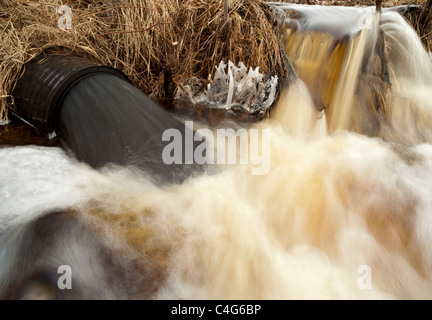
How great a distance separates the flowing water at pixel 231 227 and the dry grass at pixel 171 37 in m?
1.34

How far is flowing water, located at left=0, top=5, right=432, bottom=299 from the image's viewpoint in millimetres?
1581

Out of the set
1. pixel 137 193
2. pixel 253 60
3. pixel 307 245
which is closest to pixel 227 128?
pixel 253 60

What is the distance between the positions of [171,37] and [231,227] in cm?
243

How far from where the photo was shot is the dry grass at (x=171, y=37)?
334 centimetres

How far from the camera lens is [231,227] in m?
1.93

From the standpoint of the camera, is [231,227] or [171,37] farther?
[171,37]

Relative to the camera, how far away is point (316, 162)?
256cm

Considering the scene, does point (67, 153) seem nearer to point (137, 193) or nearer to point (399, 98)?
point (137, 193)

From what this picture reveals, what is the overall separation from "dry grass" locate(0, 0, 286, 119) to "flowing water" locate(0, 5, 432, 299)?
4.38 ft

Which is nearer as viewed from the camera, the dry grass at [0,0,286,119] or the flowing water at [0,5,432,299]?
the flowing water at [0,5,432,299]
